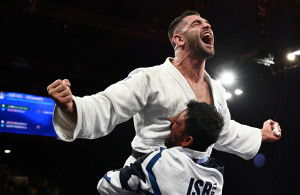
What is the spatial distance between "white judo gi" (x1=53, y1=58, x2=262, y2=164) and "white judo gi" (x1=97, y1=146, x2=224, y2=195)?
182 mm

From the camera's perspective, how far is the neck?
1776 mm

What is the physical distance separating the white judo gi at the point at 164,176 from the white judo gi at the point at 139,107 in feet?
0.60

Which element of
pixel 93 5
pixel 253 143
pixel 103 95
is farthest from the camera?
pixel 93 5

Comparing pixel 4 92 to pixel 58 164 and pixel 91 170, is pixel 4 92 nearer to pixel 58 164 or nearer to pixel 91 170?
pixel 58 164

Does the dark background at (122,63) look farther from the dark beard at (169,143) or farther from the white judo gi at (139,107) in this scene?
the dark beard at (169,143)

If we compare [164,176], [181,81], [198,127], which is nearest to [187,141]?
[198,127]

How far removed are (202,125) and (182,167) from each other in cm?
18

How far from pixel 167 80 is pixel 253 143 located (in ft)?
2.02

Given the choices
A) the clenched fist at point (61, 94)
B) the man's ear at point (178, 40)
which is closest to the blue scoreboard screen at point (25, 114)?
the man's ear at point (178, 40)

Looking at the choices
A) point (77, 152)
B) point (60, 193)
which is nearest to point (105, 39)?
point (77, 152)

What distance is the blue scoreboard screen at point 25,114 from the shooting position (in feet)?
19.8

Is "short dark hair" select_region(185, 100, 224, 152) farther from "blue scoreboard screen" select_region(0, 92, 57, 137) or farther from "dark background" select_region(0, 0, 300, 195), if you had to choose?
"blue scoreboard screen" select_region(0, 92, 57, 137)

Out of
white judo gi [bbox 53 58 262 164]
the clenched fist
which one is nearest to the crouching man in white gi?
white judo gi [bbox 53 58 262 164]

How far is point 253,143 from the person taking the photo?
6.29 feet
